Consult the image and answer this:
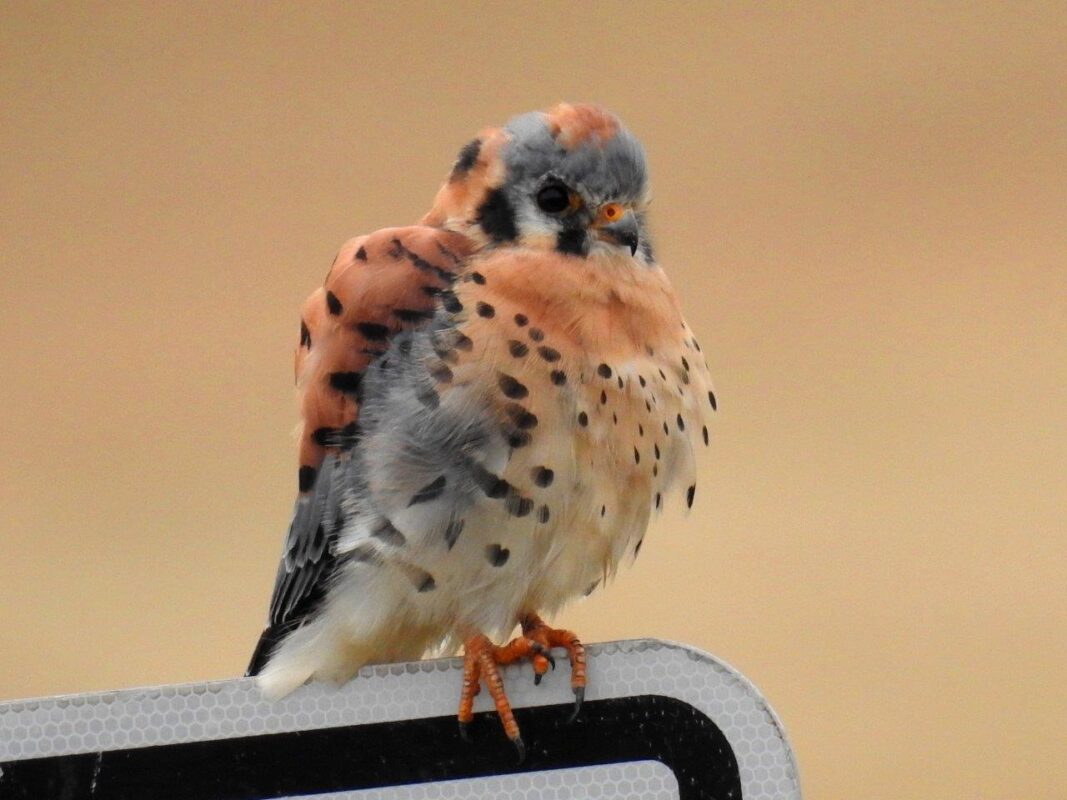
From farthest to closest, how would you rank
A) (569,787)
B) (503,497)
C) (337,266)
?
(337,266) → (503,497) → (569,787)

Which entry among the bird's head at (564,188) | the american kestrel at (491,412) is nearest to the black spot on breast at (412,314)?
the american kestrel at (491,412)

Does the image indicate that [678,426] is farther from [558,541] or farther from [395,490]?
[395,490]

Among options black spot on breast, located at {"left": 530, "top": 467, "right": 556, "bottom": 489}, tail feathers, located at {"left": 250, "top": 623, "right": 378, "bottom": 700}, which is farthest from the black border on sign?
black spot on breast, located at {"left": 530, "top": 467, "right": 556, "bottom": 489}

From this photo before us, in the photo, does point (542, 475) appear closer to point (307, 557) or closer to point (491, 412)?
point (491, 412)

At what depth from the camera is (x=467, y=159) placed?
115cm

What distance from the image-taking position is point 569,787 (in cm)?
69

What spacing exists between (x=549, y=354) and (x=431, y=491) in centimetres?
14

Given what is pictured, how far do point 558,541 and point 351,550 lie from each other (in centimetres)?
17

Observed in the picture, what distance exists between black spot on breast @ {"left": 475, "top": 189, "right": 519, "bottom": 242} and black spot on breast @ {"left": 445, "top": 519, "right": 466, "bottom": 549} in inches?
10.3

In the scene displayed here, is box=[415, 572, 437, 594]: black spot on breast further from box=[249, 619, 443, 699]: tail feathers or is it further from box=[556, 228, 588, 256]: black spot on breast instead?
box=[556, 228, 588, 256]: black spot on breast

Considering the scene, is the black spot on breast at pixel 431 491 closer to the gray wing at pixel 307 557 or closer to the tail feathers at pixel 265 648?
the gray wing at pixel 307 557

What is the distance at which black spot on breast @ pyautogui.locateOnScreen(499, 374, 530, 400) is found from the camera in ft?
3.10

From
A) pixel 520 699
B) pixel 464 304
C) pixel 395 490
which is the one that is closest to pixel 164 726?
pixel 520 699

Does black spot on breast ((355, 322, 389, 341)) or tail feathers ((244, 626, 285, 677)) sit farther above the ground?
black spot on breast ((355, 322, 389, 341))
